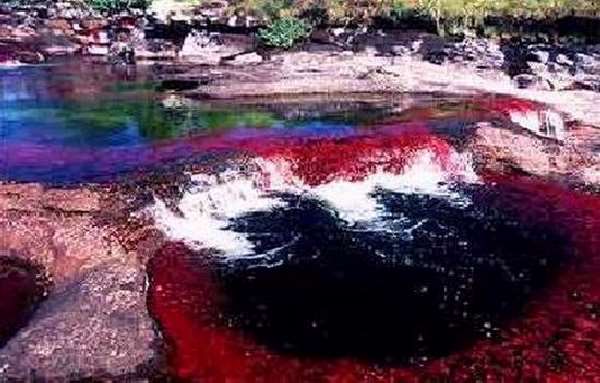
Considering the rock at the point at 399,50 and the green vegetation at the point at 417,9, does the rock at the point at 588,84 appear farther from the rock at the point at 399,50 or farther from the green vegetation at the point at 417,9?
the rock at the point at 399,50

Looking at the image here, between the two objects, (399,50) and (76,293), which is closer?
(76,293)

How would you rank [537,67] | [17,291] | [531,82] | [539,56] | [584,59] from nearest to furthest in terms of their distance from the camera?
[17,291], [531,82], [537,67], [584,59], [539,56]

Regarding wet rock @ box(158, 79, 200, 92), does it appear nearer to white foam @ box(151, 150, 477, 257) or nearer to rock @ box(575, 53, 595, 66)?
white foam @ box(151, 150, 477, 257)

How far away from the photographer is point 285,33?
132 feet

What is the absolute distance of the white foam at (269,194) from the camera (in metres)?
18.6

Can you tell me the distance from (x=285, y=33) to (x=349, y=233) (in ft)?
77.1

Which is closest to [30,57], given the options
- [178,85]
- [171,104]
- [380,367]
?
[178,85]

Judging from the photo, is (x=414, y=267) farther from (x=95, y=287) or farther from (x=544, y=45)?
(x=544, y=45)

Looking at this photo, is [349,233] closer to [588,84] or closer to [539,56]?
[588,84]

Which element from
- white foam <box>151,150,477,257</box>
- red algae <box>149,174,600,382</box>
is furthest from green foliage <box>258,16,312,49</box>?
red algae <box>149,174,600,382</box>

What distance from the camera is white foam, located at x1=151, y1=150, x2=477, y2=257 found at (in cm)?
1859

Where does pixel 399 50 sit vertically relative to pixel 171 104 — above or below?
above

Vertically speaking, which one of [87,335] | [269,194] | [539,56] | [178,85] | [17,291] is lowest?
[87,335]

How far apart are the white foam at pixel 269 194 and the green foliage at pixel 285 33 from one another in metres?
Result: 18.5
